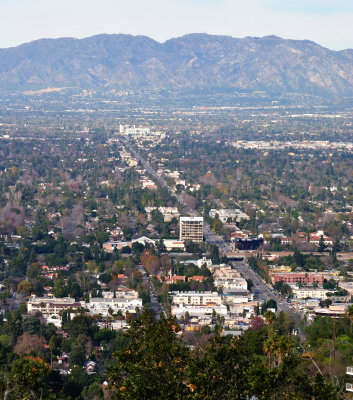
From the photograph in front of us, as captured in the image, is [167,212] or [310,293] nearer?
[310,293]

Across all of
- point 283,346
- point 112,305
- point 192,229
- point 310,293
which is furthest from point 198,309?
point 283,346

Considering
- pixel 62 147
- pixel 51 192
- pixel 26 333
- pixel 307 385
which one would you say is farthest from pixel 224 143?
pixel 307 385

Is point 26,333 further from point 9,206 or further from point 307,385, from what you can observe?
point 9,206

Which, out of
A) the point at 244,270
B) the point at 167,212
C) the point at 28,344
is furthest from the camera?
the point at 167,212

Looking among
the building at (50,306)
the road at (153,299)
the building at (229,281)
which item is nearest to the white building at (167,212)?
the road at (153,299)

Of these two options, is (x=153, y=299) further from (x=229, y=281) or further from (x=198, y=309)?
(x=229, y=281)

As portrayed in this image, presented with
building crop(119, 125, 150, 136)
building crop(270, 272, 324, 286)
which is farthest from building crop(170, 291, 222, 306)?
Answer: building crop(119, 125, 150, 136)

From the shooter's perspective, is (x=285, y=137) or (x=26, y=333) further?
(x=285, y=137)
